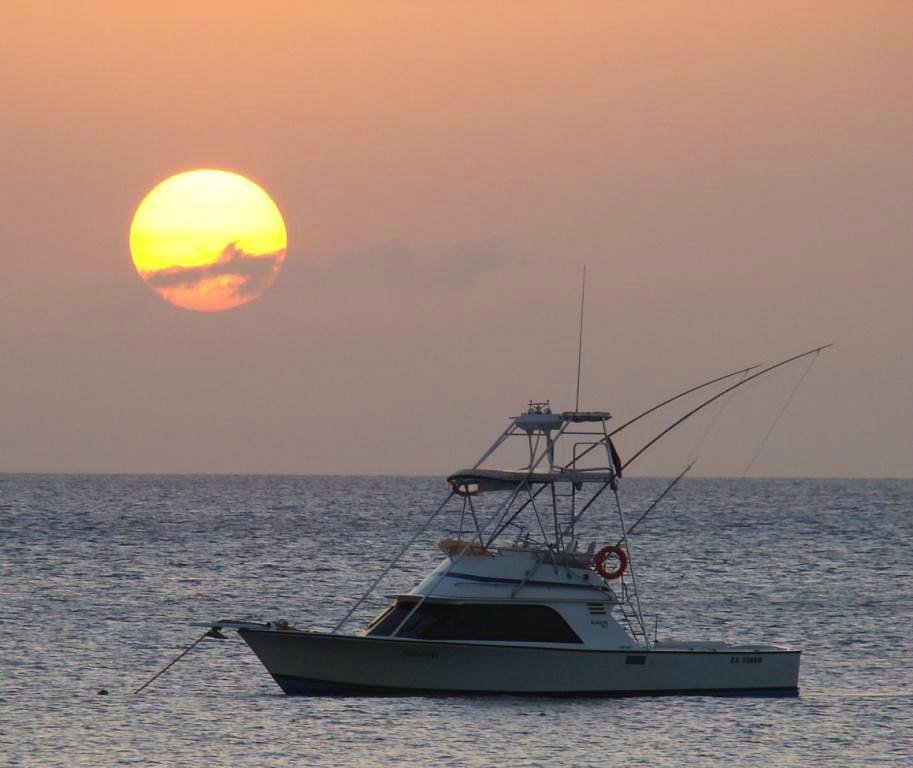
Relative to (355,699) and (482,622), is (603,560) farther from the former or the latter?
(355,699)

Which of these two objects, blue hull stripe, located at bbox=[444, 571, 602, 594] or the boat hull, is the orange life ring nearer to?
blue hull stripe, located at bbox=[444, 571, 602, 594]

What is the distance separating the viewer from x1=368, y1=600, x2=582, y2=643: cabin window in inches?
1510

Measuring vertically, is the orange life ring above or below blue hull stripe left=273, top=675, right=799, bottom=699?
above

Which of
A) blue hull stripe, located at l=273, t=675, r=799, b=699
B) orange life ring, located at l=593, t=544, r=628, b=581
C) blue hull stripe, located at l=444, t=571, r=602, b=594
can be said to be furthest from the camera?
orange life ring, located at l=593, t=544, r=628, b=581

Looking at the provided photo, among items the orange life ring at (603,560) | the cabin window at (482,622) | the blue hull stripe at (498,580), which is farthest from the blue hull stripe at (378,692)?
the orange life ring at (603,560)

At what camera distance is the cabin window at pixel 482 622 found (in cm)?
3834

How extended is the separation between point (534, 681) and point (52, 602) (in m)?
30.8

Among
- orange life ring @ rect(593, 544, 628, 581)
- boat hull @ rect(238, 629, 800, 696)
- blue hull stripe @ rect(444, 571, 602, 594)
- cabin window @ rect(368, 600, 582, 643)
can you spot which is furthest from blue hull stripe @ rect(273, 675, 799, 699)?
orange life ring @ rect(593, 544, 628, 581)

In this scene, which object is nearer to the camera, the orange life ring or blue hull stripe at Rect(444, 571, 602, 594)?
blue hull stripe at Rect(444, 571, 602, 594)

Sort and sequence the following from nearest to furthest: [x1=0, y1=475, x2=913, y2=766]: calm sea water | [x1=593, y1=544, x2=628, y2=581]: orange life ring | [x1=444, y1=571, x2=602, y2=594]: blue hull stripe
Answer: [x1=0, y1=475, x2=913, y2=766]: calm sea water → [x1=444, y1=571, x2=602, y2=594]: blue hull stripe → [x1=593, y1=544, x2=628, y2=581]: orange life ring

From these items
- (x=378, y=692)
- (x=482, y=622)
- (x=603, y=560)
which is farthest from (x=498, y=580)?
(x=378, y=692)

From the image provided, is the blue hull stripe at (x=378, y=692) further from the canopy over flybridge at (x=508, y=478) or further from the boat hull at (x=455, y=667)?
the canopy over flybridge at (x=508, y=478)

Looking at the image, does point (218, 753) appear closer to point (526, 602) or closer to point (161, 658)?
point (526, 602)

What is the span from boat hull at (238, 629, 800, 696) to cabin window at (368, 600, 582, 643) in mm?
281
